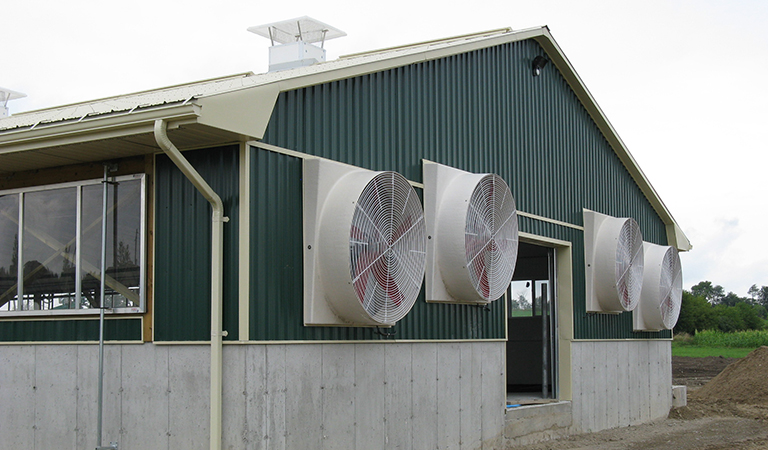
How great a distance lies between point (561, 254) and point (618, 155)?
3.36 metres

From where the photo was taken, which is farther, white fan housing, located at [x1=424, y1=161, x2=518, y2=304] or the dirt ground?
the dirt ground

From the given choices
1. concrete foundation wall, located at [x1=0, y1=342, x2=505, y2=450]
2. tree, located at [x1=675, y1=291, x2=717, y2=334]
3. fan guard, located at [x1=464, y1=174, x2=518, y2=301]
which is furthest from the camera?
tree, located at [x1=675, y1=291, x2=717, y2=334]

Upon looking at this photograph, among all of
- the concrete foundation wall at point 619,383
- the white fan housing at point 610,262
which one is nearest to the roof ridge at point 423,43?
the white fan housing at point 610,262

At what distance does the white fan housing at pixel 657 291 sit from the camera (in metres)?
15.9

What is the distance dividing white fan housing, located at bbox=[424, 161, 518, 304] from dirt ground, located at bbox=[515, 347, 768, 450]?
2719 mm

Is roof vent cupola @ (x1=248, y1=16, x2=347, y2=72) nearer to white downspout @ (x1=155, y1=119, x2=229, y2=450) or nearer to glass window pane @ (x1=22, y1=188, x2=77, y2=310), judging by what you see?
glass window pane @ (x1=22, y1=188, x2=77, y2=310)

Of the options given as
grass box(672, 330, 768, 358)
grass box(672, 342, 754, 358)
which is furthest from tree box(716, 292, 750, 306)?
grass box(672, 342, 754, 358)

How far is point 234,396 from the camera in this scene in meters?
7.67

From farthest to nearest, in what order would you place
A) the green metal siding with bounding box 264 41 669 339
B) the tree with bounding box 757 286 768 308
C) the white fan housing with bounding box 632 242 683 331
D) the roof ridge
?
1. the tree with bounding box 757 286 768 308
2. the white fan housing with bounding box 632 242 683 331
3. the roof ridge
4. the green metal siding with bounding box 264 41 669 339

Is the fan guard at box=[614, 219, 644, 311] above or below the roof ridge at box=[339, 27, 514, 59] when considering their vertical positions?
below

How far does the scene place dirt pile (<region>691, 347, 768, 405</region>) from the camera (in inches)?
821

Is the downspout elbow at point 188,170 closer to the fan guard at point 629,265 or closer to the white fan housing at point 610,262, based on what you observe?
the white fan housing at point 610,262

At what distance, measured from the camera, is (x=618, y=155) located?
16438mm

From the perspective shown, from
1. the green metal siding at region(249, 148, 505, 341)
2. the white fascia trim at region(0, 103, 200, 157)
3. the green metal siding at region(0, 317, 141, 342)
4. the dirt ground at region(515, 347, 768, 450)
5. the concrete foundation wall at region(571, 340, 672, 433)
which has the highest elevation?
the white fascia trim at region(0, 103, 200, 157)
